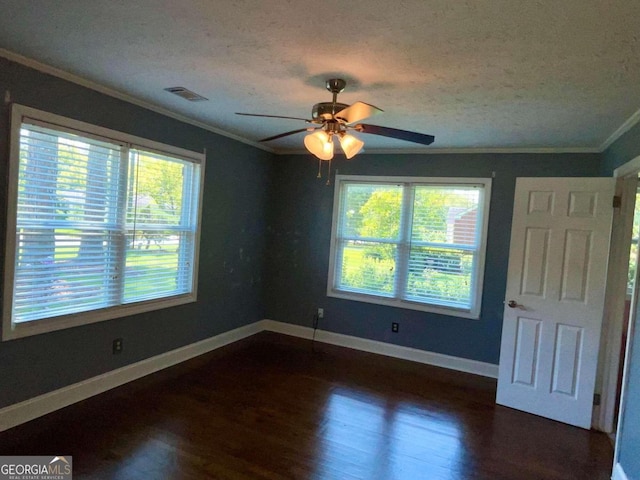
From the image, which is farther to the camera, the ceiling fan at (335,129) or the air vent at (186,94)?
the air vent at (186,94)

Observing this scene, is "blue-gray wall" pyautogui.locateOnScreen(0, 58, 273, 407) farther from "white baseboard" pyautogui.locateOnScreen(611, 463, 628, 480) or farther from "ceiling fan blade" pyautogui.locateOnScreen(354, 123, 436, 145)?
"white baseboard" pyautogui.locateOnScreen(611, 463, 628, 480)

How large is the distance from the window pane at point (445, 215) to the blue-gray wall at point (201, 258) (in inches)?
78.1

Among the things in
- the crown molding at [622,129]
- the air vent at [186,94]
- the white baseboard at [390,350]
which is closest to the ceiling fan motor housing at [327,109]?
the air vent at [186,94]

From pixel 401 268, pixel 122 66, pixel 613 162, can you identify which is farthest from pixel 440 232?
pixel 122 66

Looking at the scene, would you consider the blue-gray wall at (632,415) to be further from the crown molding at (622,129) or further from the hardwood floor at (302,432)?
the hardwood floor at (302,432)

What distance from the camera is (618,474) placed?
239 cm

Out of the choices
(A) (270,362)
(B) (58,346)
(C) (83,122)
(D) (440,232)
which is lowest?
(A) (270,362)

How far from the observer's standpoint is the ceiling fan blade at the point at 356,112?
6.66ft

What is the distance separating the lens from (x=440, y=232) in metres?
4.33

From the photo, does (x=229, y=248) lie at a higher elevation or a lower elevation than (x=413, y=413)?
higher

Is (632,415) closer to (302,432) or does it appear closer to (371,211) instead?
(302,432)

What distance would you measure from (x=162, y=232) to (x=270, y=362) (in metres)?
1.72

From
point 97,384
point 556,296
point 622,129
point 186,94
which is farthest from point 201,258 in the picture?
point 622,129

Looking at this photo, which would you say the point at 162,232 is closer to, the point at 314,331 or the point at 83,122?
the point at 83,122
